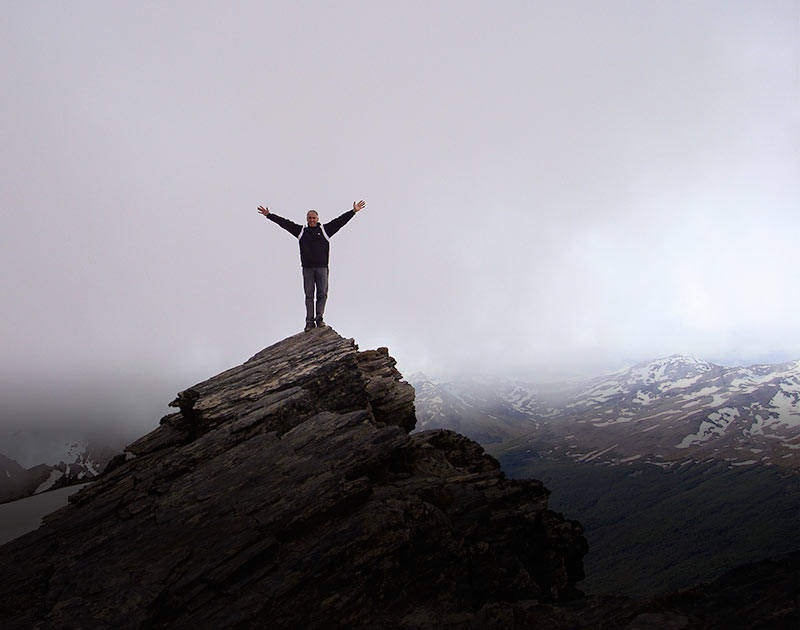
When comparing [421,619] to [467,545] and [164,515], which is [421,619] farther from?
[164,515]

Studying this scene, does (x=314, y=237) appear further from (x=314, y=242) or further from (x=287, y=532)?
(x=287, y=532)

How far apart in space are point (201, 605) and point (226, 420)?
34.2 ft

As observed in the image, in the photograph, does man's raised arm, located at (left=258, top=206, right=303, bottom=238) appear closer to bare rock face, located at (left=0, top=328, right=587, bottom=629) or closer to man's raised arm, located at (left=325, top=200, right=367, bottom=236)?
man's raised arm, located at (left=325, top=200, right=367, bottom=236)

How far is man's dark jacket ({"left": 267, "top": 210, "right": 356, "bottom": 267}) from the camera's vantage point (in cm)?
2967

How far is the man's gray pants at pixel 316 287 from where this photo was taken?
30.2 metres

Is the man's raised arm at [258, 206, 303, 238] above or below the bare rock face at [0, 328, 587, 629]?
above

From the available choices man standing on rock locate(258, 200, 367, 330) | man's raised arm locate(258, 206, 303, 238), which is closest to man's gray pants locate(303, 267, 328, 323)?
man standing on rock locate(258, 200, 367, 330)

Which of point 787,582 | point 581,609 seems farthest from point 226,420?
point 787,582

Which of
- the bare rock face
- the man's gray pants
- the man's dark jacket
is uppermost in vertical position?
the man's dark jacket

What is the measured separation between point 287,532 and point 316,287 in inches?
717

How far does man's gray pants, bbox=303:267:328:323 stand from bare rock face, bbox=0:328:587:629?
566 cm

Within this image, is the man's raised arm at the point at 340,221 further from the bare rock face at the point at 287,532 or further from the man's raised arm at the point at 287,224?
the bare rock face at the point at 287,532

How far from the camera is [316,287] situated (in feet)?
105

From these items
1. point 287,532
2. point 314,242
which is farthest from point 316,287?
point 287,532
